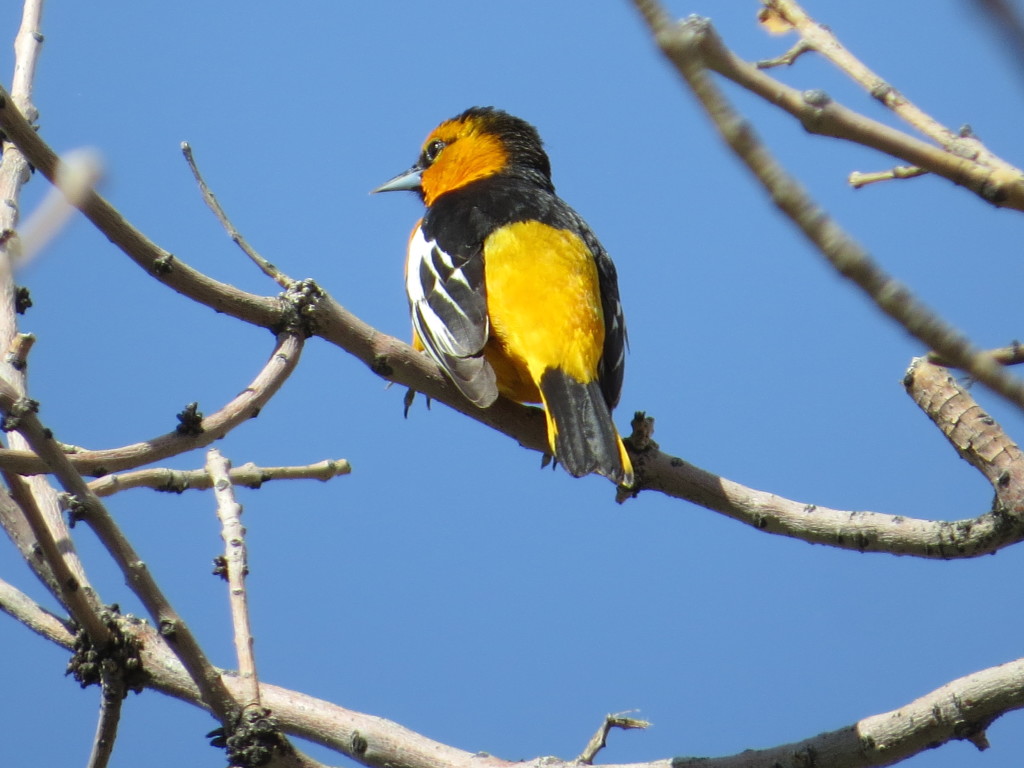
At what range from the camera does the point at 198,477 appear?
2.92m

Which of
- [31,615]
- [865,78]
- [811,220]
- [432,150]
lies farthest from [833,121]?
[432,150]

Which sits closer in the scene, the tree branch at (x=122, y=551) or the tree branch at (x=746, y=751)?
the tree branch at (x=122, y=551)

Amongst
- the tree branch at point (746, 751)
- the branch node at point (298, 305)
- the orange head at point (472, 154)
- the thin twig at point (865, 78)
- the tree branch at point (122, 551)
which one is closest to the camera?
the thin twig at point (865, 78)

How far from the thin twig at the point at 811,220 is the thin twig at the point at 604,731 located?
2.02 meters

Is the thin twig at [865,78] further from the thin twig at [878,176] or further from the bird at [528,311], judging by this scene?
the bird at [528,311]

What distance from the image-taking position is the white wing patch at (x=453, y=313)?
3455 millimetres

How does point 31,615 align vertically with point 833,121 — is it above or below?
above

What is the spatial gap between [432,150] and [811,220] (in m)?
5.07

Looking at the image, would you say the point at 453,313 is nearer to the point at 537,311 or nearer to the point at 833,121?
the point at 537,311

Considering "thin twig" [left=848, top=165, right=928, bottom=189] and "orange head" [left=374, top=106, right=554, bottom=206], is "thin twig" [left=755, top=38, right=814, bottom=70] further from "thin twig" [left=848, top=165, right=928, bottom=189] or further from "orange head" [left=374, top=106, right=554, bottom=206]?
"orange head" [left=374, top=106, right=554, bottom=206]

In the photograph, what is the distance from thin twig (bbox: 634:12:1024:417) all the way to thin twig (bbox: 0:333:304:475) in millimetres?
1797

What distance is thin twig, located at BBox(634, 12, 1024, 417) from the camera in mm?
856

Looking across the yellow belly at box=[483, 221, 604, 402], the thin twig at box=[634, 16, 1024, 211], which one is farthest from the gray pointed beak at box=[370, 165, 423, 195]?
the thin twig at box=[634, 16, 1024, 211]

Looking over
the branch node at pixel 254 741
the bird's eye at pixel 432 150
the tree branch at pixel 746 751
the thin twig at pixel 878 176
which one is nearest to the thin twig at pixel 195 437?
the tree branch at pixel 746 751
